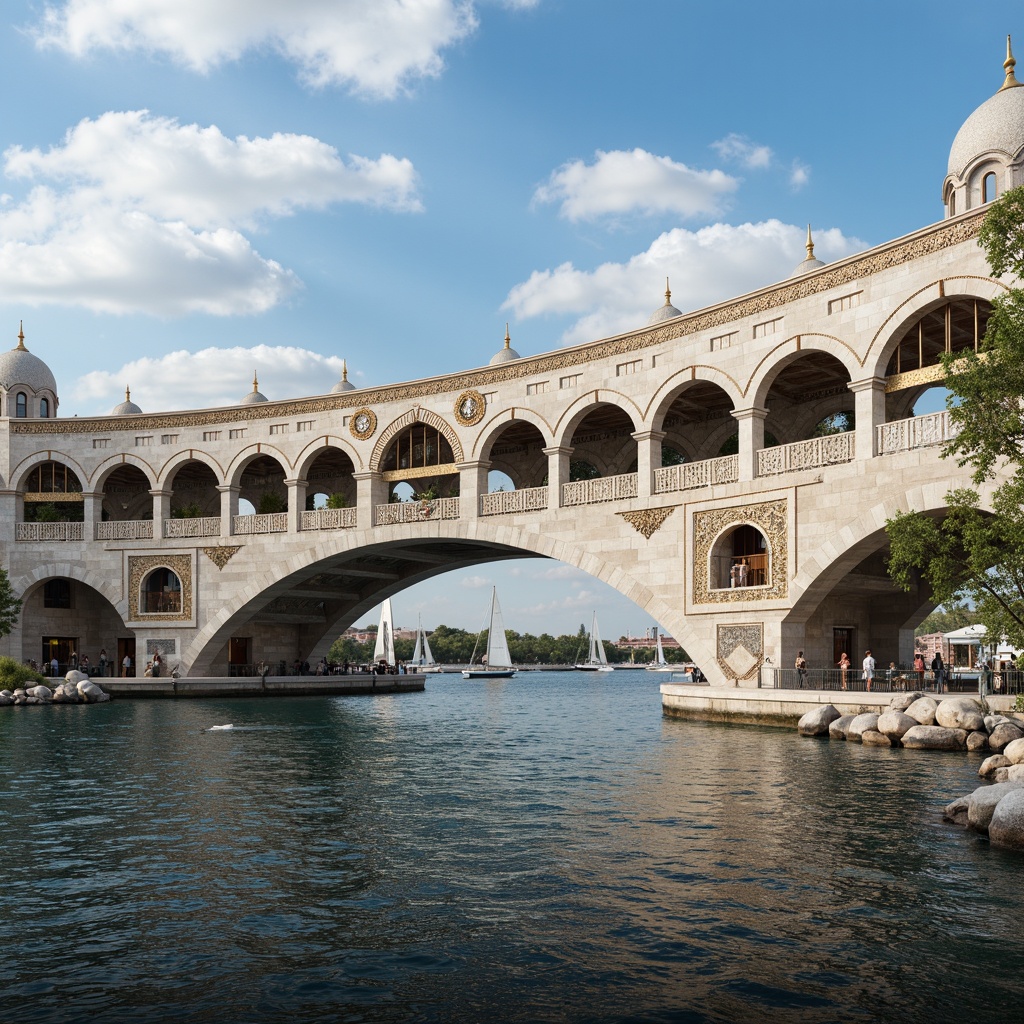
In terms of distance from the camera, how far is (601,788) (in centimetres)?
1427

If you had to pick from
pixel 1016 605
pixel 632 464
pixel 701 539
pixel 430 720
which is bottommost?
pixel 430 720

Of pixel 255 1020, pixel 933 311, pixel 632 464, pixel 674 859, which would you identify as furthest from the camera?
pixel 632 464

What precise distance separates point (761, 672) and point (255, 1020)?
66.2 ft

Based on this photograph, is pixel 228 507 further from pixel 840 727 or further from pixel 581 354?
pixel 840 727

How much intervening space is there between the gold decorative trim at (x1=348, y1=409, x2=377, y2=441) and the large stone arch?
46 cm

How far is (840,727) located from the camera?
1995 cm

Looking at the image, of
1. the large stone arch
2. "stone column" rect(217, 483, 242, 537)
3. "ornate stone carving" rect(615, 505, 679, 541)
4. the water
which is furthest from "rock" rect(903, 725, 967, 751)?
"stone column" rect(217, 483, 242, 537)

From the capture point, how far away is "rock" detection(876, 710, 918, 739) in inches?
731

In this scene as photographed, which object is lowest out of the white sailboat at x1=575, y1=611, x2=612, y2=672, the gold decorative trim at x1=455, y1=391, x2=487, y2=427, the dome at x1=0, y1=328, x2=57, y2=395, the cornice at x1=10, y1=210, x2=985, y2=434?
the white sailboat at x1=575, y1=611, x2=612, y2=672

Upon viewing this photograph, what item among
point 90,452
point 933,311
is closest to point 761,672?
point 933,311

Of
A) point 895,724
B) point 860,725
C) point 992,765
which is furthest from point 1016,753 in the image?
point 860,725

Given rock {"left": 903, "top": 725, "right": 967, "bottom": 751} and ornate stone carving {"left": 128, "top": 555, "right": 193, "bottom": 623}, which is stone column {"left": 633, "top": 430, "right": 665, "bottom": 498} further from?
ornate stone carving {"left": 128, "top": 555, "right": 193, "bottom": 623}

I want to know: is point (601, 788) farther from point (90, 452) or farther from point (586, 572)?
point (90, 452)

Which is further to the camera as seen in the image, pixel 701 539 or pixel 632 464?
pixel 632 464
